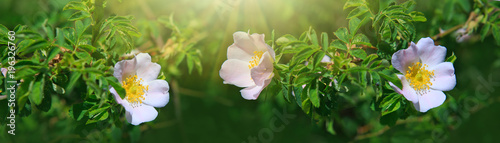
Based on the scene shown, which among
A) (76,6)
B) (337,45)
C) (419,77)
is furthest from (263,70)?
(76,6)

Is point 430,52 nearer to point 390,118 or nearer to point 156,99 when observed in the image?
point 390,118

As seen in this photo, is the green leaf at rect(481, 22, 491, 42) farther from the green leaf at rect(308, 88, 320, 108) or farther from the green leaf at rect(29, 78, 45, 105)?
the green leaf at rect(29, 78, 45, 105)

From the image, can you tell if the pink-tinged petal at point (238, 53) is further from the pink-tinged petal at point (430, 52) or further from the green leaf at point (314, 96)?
the pink-tinged petal at point (430, 52)

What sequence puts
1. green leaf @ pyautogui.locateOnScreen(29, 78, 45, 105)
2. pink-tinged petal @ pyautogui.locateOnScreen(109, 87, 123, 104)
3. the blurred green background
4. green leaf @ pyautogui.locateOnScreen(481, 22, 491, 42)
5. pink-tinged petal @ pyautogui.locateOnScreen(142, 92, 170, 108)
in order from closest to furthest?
green leaf @ pyautogui.locateOnScreen(29, 78, 45, 105) < pink-tinged petal @ pyautogui.locateOnScreen(109, 87, 123, 104) < pink-tinged petal @ pyautogui.locateOnScreen(142, 92, 170, 108) < green leaf @ pyautogui.locateOnScreen(481, 22, 491, 42) < the blurred green background

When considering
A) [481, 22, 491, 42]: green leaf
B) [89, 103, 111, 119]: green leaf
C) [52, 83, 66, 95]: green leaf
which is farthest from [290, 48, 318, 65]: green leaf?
[481, 22, 491, 42]: green leaf

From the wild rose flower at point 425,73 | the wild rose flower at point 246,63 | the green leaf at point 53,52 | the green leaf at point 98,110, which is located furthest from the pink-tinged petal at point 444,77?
the green leaf at point 53,52
